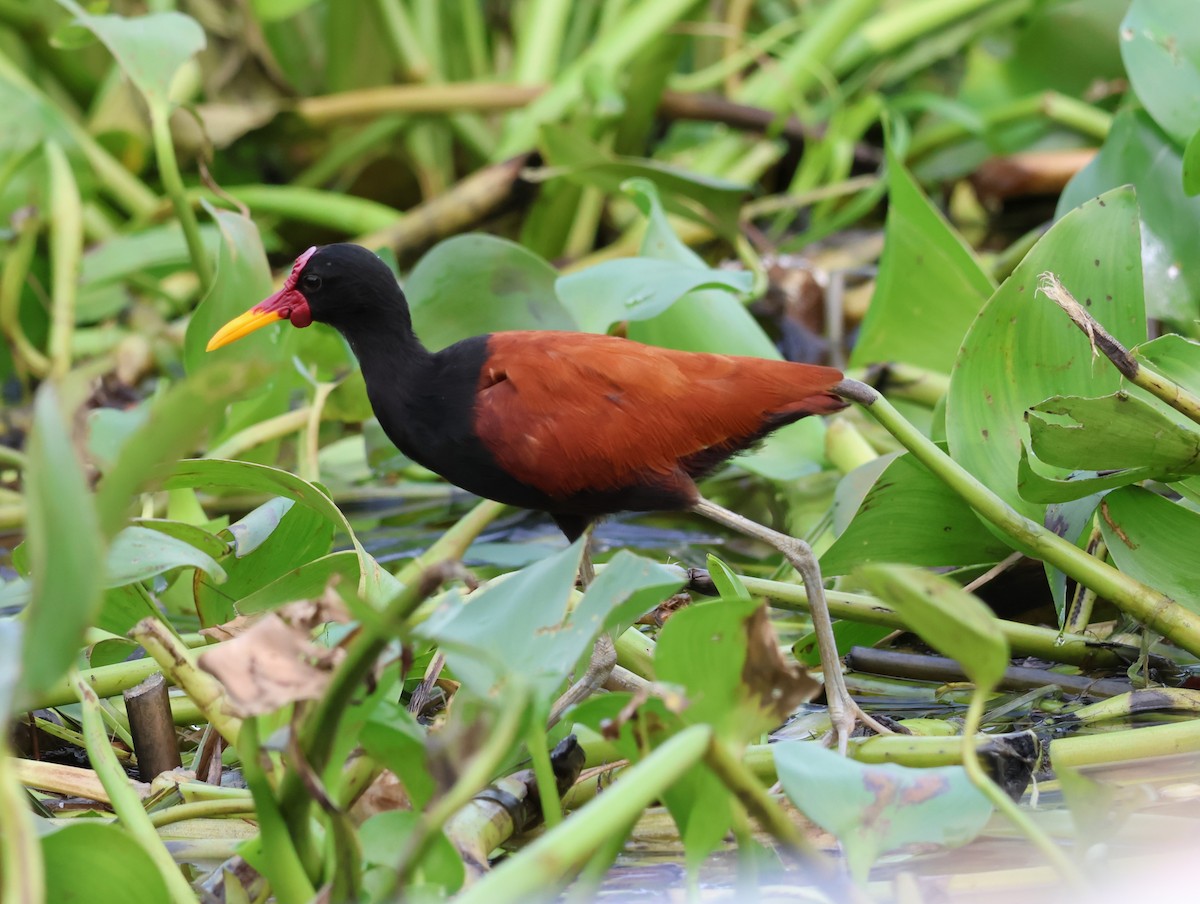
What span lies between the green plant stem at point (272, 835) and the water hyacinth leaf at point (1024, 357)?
1.00m

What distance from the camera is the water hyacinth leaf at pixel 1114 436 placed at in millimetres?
1454

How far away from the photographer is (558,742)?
1531 mm

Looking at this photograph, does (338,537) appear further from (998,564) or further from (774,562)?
(998,564)

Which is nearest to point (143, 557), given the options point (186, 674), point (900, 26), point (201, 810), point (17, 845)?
point (186, 674)

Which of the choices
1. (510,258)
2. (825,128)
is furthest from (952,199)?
(510,258)

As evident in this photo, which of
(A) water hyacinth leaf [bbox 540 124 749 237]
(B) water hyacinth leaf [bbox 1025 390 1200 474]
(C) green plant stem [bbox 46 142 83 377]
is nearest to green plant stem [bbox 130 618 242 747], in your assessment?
(B) water hyacinth leaf [bbox 1025 390 1200 474]

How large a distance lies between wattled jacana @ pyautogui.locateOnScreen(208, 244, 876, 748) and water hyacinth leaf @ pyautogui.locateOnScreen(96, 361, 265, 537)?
2.68 ft

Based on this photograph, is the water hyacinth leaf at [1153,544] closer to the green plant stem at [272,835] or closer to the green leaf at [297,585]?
the green leaf at [297,585]

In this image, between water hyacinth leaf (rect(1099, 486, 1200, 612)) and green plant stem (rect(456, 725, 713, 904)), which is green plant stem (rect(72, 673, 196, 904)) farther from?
water hyacinth leaf (rect(1099, 486, 1200, 612))

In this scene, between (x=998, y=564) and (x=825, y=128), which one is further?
(x=825, y=128)

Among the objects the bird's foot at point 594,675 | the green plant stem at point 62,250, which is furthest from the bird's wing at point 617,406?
the green plant stem at point 62,250

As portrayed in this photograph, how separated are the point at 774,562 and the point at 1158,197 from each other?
89cm

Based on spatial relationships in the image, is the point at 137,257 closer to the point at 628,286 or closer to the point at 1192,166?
the point at 628,286

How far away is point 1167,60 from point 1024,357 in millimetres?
763
